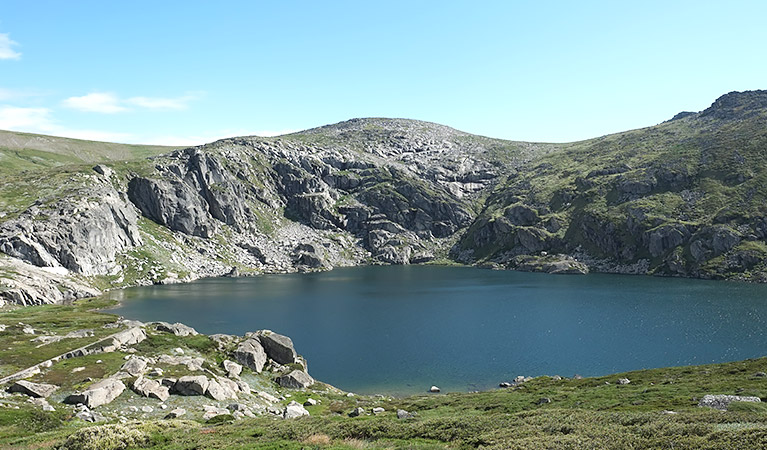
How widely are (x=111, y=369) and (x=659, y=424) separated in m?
57.9

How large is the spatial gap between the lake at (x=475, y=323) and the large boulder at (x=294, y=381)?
7.44 meters

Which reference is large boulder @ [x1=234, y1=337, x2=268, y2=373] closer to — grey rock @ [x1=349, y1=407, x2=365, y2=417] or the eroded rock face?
grey rock @ [x1=349, y1=407, x2=365, y2=417]

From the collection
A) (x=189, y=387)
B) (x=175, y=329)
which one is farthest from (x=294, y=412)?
(x=175, y=329)

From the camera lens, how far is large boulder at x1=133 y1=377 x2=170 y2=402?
151 feet

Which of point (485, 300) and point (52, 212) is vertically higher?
point (52, 212)

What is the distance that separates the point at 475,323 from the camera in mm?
108188

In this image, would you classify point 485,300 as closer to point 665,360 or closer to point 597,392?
point 665,360

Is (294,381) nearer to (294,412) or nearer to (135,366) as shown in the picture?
(294,412)

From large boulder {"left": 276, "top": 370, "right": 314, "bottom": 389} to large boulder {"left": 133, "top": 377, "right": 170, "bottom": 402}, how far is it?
18096 mm

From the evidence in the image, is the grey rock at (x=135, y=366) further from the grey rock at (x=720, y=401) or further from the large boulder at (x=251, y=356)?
the grey rock at (x=720, y=401)

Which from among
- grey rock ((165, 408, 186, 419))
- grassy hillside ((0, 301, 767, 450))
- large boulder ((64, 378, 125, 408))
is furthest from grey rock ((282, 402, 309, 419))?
large boulder ((64, 378, 125, 408))

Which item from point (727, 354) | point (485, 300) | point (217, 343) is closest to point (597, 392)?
point (727, 354)

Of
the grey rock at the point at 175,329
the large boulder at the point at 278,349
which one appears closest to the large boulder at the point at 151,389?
the large boulder at the point at 278,349

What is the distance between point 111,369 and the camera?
176 ft
